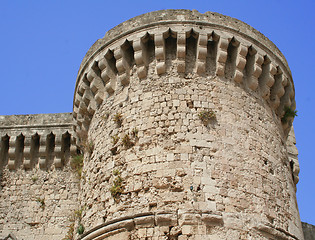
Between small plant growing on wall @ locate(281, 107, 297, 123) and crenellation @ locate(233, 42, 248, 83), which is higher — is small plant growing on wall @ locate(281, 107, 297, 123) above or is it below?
below

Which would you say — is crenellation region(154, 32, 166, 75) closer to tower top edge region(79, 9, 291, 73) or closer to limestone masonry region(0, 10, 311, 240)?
limestone masonry region(0, 10, 311, 240)

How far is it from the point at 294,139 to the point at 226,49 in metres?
3.75

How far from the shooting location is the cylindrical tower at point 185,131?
684 cm

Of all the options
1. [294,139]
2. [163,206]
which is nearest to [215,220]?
[163,206]

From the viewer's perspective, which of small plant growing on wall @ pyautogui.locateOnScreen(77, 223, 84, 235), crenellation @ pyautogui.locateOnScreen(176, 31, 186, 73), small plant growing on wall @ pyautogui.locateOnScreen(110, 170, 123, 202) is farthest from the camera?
crenellation @ pyautogui.locateOnScreen(176, 31, 186, 73)

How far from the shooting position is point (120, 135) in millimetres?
7984

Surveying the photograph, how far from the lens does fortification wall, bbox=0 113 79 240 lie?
9703 mm

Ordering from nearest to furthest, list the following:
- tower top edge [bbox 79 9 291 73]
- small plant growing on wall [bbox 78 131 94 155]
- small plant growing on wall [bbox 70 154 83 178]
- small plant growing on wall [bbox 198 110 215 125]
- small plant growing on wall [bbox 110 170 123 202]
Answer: small plant growing on wall [bbox 110 170 123 202] → small plant growing on wall [bbox 198 110 215 125] → tower top edge [bbox 79 9 291 73] → small plant growing on wall [bbox 78 131 94 155] → small plant growing on wall [bbox 70 154 83 178]

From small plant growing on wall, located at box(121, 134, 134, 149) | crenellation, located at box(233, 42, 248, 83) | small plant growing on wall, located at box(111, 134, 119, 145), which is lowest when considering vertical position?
small plant growing on wall, located at box(121, 134, 134, 149)

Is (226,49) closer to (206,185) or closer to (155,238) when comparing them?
(206,185)

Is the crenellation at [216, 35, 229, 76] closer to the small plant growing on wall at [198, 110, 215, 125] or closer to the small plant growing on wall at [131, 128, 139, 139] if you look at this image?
the small plant growing on wall at [198, 110, 215, 125]

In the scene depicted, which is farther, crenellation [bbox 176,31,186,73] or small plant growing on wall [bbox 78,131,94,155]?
small plant growing on wall [bbox 78,131,94,155]

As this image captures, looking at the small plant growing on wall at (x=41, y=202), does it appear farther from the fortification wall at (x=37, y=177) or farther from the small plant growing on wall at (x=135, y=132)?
the small plant growing on wall at (x=135, y=132)

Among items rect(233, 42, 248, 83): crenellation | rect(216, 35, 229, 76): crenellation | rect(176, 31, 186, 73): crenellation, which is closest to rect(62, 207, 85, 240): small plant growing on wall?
rect(176, 31, 186, 73): crenellation
